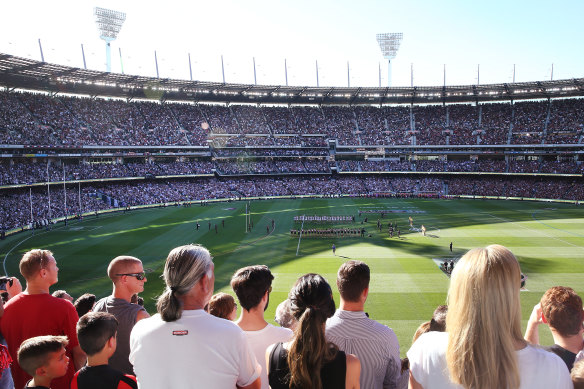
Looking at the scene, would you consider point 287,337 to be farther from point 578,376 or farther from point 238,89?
point 238,89

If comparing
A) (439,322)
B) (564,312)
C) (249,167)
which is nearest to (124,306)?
Answer: (439,322)

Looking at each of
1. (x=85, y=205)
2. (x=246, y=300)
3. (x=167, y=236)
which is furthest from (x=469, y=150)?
(x=246, y=300)

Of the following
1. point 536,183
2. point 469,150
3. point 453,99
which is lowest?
point 536,183

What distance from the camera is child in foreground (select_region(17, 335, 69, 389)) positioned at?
4.07 metres

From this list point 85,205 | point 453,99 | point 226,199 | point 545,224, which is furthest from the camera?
point 453,99

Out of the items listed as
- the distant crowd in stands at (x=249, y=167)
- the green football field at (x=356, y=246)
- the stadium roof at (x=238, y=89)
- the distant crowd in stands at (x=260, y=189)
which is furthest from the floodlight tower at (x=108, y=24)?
the green football field at (x=356, y=246)

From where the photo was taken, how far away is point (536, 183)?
7262cm

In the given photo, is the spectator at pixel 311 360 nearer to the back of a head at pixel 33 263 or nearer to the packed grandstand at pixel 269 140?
the back of a head at pixel 33 263

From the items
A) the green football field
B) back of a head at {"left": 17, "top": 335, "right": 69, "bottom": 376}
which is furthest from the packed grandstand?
back of a head at {"left": 17, "top": 335, "right": 69, "bottom": 376}

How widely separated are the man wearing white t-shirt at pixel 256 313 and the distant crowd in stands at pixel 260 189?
5396 centimetres

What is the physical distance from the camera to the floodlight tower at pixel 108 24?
243ft

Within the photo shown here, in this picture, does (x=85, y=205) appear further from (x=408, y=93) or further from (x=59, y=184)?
(x=408, y=93)

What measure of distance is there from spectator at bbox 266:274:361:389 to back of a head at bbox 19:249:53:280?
4114 mm

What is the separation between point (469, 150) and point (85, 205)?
75.1 meters
